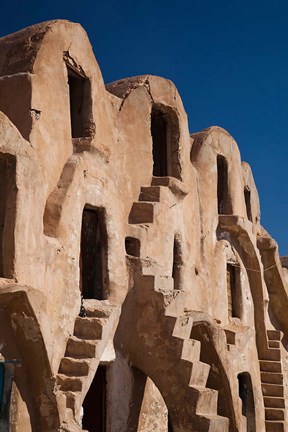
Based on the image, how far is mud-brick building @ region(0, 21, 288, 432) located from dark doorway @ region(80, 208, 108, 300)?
0.02 meters

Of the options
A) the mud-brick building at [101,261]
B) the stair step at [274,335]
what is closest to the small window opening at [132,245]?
the mud-brick building at [101,261]

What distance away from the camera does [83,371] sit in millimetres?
9930

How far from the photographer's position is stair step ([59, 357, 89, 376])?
994 centimetres

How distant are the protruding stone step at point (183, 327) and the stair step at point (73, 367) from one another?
1.98m

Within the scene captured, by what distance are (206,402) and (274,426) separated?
7.03 m

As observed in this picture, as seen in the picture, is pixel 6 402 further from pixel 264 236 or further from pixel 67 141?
pixel 264 236

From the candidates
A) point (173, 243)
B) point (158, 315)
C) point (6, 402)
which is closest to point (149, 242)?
point (173, 243)

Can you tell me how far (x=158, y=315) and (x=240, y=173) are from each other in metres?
8.92

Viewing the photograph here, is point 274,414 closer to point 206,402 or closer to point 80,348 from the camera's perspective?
point 206,402

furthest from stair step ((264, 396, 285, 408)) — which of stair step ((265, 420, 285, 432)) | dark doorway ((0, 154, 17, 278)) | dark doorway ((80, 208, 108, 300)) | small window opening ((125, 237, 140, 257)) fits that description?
dark doorway ((0, 154, 17, 278))

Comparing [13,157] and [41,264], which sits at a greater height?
[13,157]

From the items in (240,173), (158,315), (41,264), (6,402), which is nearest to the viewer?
(6,402)

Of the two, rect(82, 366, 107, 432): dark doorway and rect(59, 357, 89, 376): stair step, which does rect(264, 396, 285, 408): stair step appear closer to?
rect(82, 366, 107, 432): dark doorway

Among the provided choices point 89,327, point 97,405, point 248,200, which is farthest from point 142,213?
point 248,200
